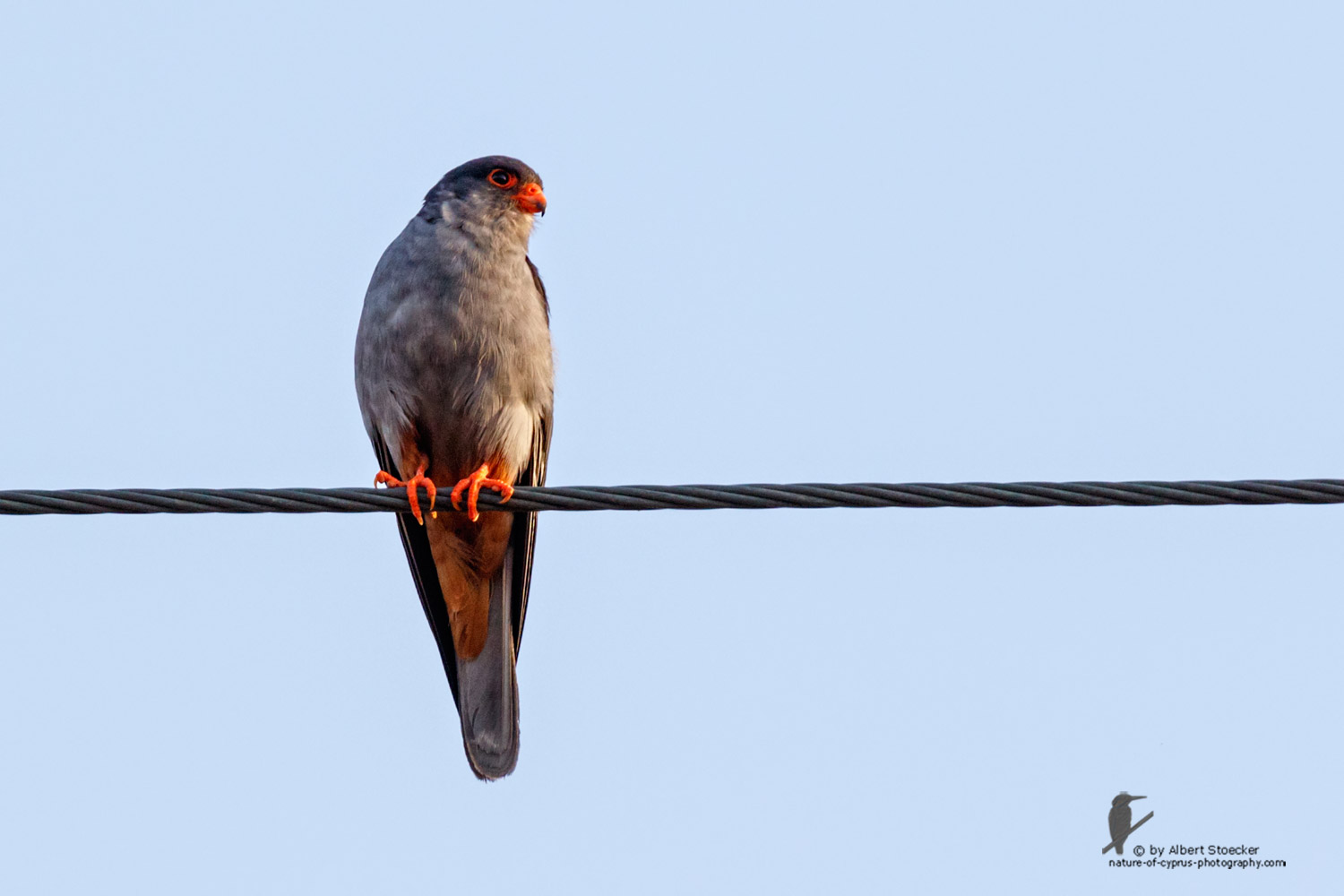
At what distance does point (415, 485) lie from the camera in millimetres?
5688

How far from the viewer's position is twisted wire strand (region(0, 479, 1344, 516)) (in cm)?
406

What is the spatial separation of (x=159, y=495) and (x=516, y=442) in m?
2.40

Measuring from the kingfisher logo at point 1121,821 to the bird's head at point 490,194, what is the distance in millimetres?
3771

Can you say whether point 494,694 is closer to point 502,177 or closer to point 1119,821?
point 502,177

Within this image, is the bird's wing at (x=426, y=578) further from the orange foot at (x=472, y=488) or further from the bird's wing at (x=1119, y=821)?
the bird's wing at (x=1119, y=821)

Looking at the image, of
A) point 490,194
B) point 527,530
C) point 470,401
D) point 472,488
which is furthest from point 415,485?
point 490,194

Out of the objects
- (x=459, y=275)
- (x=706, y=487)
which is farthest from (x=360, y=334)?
(x=706, y=487)

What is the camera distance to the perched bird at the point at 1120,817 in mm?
6855

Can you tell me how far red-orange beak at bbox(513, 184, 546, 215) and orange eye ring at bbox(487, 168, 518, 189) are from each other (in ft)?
0.19

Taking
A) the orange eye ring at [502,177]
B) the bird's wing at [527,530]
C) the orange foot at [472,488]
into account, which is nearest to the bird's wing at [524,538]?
the bird's wing at [527,530]

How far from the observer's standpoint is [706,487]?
4.24 m

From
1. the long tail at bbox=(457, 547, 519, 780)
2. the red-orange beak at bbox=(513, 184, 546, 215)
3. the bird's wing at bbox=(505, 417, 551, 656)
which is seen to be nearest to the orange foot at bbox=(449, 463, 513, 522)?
the bird's wing at bbox=(505, 417, 551, 656)

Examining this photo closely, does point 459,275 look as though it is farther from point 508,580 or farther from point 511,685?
point 511,685

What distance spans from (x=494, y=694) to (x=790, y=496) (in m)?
2.95
